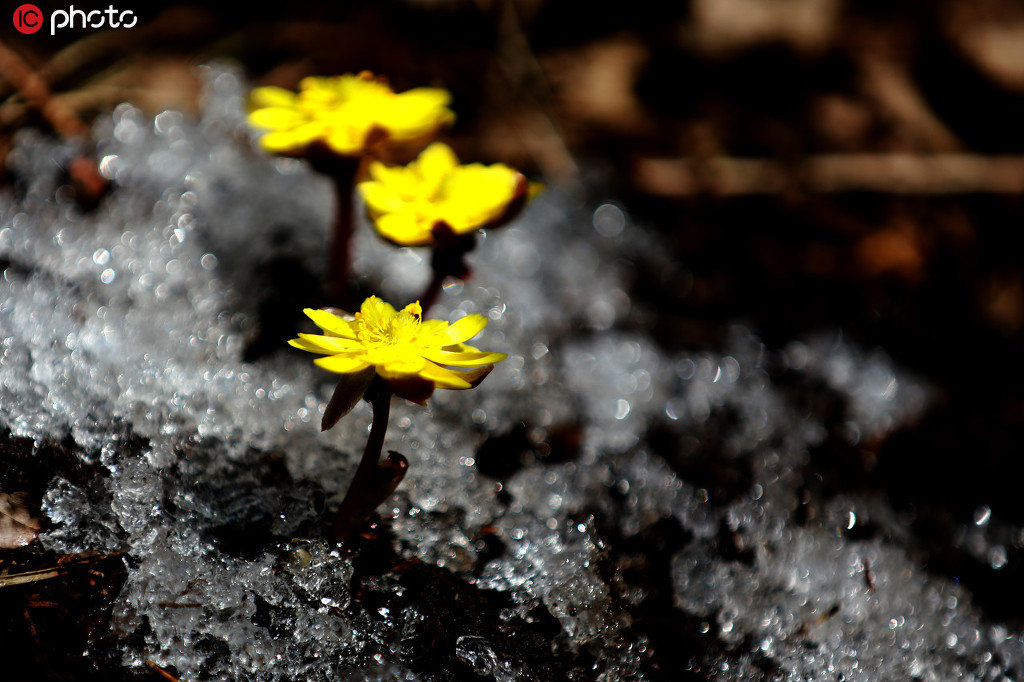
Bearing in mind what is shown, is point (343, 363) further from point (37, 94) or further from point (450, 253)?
point (37, 94)

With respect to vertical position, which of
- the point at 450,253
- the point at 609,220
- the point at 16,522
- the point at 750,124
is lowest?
the point at 609,220

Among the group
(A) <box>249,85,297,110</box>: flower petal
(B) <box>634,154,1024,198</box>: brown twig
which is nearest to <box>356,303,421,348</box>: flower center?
(A) <box>249,85,297,110</box>: flower petal

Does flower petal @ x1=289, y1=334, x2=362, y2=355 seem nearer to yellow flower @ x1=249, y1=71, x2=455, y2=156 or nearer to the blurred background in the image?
yellow flower @ x1=249, y1=71, x2=455, y2=156

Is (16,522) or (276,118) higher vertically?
(276,118)

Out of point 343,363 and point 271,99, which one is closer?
point 343,363

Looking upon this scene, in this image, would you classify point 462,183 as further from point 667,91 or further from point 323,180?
point 667,91

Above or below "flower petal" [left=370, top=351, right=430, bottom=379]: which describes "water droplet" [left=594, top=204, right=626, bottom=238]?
below

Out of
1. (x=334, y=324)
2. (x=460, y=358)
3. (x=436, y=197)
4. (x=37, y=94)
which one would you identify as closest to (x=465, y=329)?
(x=460, y=358)
